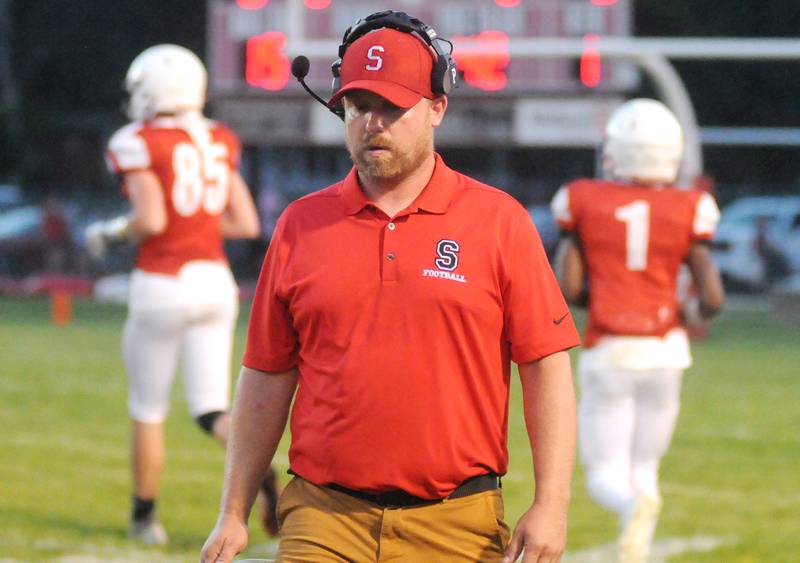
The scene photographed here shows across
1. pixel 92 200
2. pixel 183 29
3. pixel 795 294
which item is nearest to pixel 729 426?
pixel 795 294

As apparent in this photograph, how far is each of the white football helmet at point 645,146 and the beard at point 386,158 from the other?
2.55 metres

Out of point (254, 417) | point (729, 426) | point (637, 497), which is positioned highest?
point (254, 417)

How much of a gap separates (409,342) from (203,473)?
221 inches

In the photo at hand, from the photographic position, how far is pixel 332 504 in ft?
12.0

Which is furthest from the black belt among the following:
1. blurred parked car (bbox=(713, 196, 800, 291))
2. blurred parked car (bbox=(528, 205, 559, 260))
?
blurred parked car (bbox=(528, 205, 559, 260))

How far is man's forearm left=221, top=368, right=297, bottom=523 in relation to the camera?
3.76 metres

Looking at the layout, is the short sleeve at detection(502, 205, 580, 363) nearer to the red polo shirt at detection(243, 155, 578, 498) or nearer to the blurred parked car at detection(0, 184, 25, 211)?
the red polo shirt at detection(243, 155, 578, 498)

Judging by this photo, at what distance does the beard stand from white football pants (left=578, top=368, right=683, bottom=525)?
255 cm

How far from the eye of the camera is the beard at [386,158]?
356cm

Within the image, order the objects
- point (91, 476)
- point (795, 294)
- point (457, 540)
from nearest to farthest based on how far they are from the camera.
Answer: point (457, 540)
point (91, 476)
point (795, 294)

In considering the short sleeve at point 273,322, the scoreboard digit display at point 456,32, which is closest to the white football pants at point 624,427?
the short sleeve at point 273,322

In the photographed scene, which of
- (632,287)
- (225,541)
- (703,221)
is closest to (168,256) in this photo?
(632,287)

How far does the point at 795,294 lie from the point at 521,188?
1226cm

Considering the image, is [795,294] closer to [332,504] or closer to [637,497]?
[637,497]
